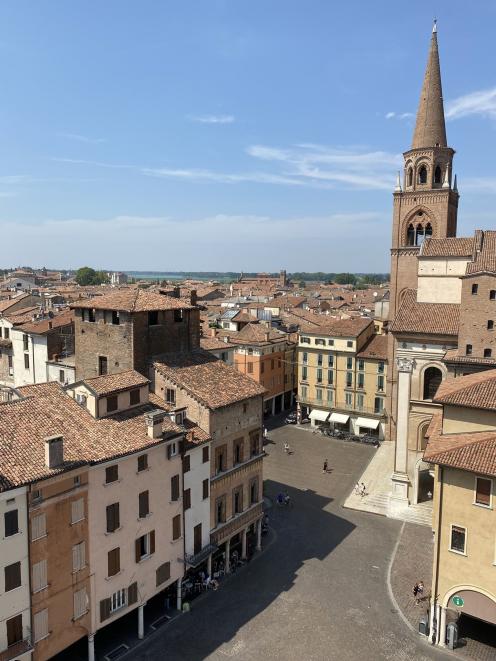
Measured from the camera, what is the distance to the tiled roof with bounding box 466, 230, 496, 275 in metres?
40.5

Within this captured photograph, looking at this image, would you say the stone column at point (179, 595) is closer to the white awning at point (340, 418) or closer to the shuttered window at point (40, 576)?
the shuttered window at point (40, 576)

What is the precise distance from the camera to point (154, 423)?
28.0 meters

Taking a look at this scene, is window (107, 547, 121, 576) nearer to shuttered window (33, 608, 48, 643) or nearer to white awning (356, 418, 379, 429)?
shuttered window (33, 608, 48, 643)

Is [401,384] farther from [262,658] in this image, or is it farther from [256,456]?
[262,658]

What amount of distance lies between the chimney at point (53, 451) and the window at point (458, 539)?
19639 mm

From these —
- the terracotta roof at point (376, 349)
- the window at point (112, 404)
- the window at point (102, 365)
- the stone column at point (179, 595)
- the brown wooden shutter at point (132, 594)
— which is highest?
the window at point (102, 365)

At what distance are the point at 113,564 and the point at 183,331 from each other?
649 inches

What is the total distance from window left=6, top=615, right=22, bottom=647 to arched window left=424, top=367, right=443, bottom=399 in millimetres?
33497

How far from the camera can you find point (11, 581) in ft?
71.2

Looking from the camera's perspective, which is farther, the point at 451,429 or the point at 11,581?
the point at 451,429

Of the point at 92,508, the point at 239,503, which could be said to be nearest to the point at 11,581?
the point at 92,508

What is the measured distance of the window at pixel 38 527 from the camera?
2238 centimetres

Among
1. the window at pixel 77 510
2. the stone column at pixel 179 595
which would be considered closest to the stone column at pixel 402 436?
the stone column at pixel 179 595

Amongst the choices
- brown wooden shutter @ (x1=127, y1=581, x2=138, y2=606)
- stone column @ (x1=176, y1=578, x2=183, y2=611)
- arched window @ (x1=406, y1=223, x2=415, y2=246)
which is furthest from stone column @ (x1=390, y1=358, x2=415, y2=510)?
brown wooden shutter @ (x1=127, y1=581, x2=138, y2=606)
